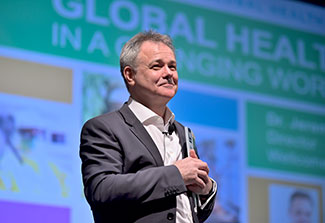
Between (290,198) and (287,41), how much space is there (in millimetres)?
1278

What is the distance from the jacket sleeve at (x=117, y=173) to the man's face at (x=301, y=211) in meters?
2.83

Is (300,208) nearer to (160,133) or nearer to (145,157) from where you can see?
(160,133)

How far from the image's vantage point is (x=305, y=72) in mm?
5195

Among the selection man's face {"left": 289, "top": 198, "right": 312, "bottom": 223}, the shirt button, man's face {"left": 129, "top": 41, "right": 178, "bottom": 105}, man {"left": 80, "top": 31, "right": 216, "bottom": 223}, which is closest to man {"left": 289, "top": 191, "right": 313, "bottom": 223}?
man's face {"left": 289, "top": 198, "right": 312, "bottom": 223}

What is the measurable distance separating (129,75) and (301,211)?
284 centimetres

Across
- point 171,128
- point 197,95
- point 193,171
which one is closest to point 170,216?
point 193,171

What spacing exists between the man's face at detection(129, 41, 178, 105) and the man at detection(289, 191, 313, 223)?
2.72 m

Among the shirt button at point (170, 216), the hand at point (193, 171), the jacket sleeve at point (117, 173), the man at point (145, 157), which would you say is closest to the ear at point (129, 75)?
the man at point (145, 157)

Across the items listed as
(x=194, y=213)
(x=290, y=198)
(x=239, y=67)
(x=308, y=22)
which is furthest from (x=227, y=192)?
(x=194, y=213)

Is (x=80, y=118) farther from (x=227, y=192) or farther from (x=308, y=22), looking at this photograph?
(x=308, y=22)

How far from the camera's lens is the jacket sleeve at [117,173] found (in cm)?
204

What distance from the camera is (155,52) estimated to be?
2326 mm

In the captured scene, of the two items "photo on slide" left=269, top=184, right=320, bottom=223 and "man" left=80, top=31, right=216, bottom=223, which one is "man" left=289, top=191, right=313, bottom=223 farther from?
"man" left=80, top=31, right=216, bottom=223

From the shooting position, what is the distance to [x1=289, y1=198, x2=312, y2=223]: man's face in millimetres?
4762
